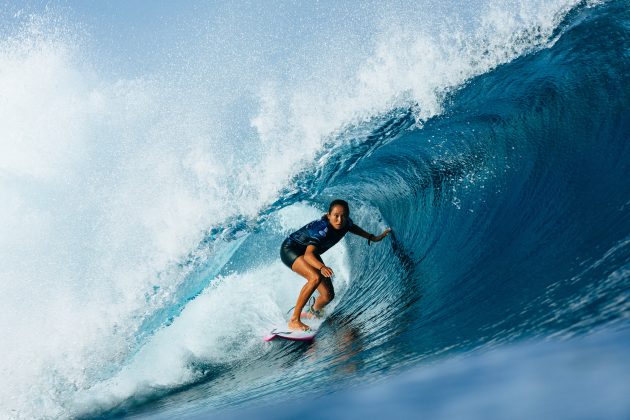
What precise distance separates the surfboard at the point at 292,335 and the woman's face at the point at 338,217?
3.11ft

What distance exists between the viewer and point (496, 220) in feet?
16.1

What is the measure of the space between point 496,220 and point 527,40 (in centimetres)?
371

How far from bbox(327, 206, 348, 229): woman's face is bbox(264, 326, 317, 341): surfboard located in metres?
0.95

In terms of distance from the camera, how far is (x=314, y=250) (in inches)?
186

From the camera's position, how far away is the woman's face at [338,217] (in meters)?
4.64

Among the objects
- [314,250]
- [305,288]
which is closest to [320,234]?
[314,250]

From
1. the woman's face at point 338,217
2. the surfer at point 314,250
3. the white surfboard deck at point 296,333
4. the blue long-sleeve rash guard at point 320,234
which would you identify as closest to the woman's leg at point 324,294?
the surfer at point 314,250

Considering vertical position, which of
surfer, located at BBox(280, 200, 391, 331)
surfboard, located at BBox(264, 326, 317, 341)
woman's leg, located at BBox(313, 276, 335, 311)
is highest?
surfer, located at BBox(280, 200, 391, 331)

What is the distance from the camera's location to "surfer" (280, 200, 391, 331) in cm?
466

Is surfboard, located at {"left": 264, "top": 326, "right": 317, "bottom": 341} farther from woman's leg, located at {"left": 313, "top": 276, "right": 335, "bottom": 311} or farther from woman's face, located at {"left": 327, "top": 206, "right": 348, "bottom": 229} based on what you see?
woman's face, located at {"left": 327, "top": 206, "right": 348, "bottom": 229}

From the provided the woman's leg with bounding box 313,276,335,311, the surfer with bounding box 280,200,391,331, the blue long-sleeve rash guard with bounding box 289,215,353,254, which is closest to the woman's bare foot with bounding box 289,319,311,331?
the surfer with bounding box 280,200,391,331

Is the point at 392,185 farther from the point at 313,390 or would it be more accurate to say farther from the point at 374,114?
the point at 313,390

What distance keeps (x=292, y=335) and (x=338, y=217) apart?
43.2 inches

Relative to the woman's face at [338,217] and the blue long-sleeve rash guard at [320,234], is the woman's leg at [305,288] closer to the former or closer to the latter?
the blue long-sleeve rash guard at [320,234]
